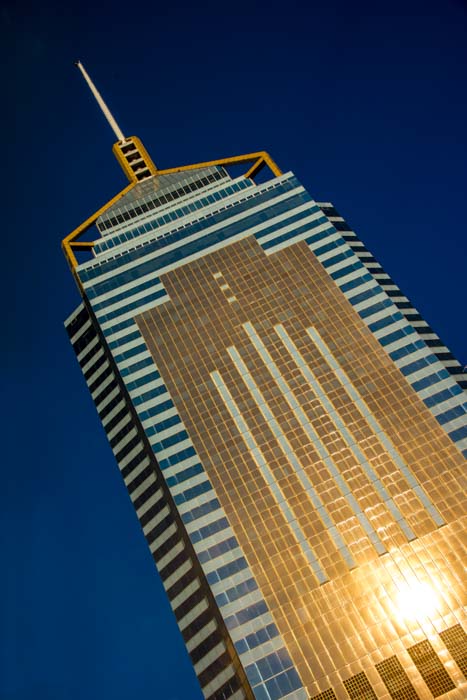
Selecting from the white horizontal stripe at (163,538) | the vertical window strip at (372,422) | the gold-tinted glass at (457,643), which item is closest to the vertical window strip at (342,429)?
the vertical window strip at (372,422)

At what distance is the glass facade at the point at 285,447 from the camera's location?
63.4 m

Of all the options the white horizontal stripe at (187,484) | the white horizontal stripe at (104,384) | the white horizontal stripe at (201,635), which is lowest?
the white horizontal stripe at (201,635)

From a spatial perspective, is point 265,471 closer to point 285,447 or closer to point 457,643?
point 285,447

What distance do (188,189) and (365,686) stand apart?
87.5 meters

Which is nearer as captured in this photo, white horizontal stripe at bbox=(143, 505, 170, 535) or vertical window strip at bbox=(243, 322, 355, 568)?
vertical window strip at bbox=(243, 322, 355, 568)

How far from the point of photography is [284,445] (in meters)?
76.8

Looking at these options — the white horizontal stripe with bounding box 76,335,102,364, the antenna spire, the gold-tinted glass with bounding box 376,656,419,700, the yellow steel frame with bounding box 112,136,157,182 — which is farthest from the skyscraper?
the antenna spire

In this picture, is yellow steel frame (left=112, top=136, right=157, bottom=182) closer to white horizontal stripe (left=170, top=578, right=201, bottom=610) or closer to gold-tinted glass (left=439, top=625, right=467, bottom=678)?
white horizontal stripe (left=170, top=578, right=201, bottom=610)

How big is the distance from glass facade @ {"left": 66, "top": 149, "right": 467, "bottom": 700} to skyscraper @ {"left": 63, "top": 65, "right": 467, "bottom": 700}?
8.1 inches

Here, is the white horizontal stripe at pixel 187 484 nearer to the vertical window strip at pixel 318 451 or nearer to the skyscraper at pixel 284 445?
the skyscraper at pixel 284 445

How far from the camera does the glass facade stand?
63.4 meters

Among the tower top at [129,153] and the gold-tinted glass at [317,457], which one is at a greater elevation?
the tower top at [129,153]

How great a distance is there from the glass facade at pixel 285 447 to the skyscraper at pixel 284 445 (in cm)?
21

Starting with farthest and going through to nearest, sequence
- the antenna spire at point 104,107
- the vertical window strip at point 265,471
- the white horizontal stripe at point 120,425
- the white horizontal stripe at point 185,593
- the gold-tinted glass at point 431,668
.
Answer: the antenna spire at point 104,107
the white horizontal stripe at point 120,425
the white horizontal stripe at point 185,593
the vertical window strip at point 265,471
the gold-tinted glass at point 431,668
